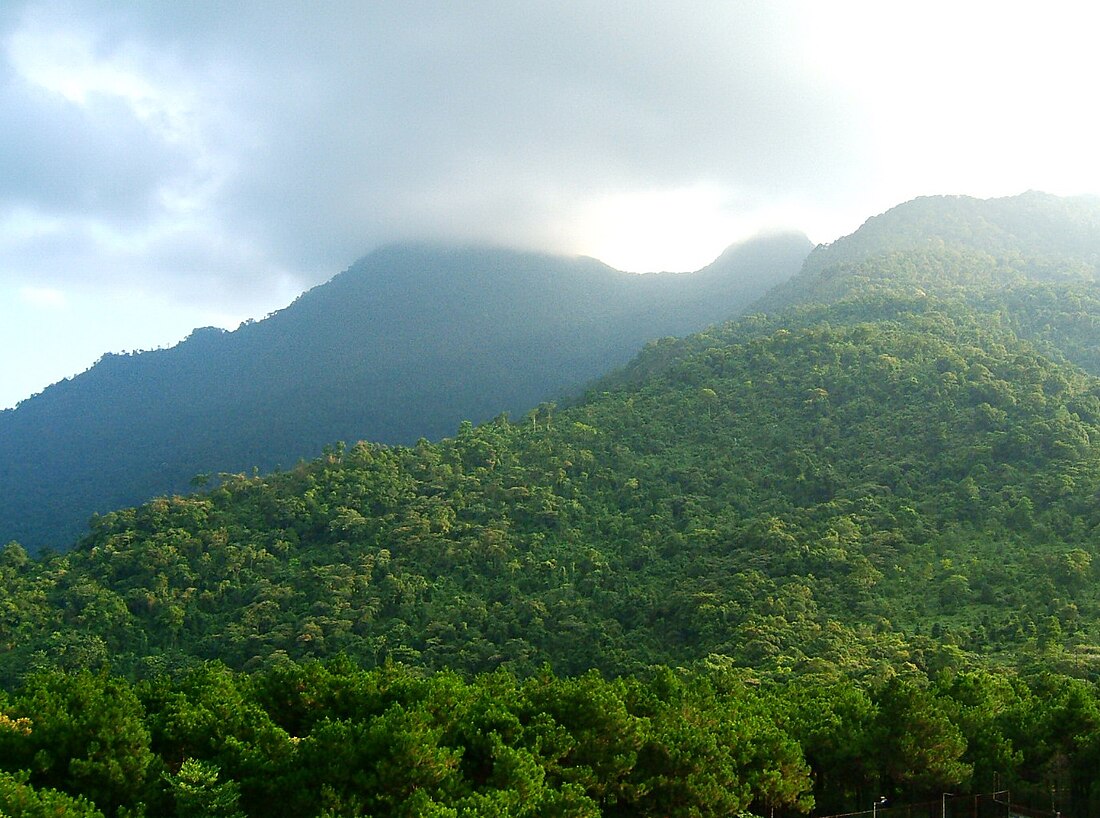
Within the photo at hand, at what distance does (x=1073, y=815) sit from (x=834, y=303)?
6015 cm

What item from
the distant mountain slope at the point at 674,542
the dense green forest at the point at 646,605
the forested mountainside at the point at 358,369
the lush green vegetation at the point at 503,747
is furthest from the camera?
the forested mountainside at the point at 358,369

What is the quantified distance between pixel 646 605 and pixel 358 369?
253ft

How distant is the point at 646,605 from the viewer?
41.0m

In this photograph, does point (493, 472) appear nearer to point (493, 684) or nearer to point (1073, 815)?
point (493, 684)

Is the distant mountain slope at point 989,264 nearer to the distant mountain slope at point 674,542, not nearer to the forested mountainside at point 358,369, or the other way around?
the distant mountain slope at point 674,542

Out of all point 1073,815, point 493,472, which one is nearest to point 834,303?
point 493,472

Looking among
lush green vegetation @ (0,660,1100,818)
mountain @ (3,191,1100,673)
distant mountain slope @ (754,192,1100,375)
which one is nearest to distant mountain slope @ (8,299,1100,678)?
mountain @ (3,191,1100,673)

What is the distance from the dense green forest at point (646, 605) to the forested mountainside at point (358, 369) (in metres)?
37.4

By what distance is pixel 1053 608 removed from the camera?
34281 mm

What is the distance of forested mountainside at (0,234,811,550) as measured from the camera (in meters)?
98.2

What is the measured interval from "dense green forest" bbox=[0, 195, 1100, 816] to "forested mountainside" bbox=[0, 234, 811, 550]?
37430 mm

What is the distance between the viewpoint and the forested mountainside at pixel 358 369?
98188 millimetres

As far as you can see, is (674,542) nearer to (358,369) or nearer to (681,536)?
(681,536)

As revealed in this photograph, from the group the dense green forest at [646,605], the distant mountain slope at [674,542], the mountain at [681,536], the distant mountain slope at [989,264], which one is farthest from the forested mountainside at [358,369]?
the distant mountain slope at [674,542]
